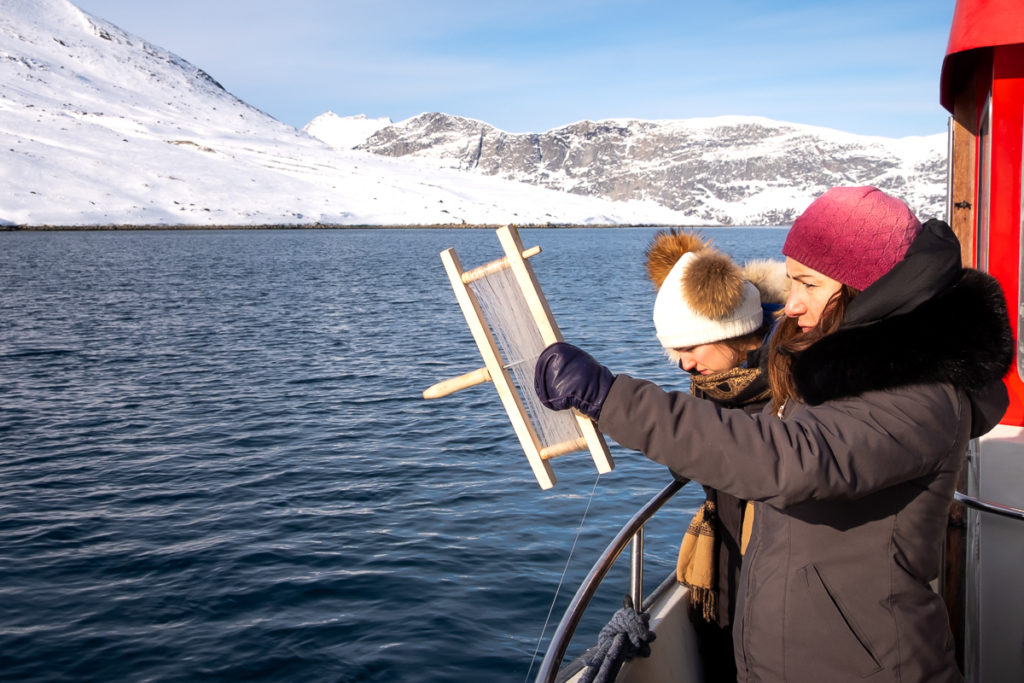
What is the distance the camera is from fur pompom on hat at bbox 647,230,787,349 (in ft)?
9.14

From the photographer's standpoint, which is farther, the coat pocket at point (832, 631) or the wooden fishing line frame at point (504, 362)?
the wooden fishing line frame at point (504, 362)

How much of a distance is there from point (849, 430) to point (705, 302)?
1.10 m

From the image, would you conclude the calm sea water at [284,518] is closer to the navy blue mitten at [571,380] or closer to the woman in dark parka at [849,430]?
the woman in dark parka at [849,430]

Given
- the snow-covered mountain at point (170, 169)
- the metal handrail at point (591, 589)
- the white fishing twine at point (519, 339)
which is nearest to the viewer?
the metal handrail at point (591, 589)

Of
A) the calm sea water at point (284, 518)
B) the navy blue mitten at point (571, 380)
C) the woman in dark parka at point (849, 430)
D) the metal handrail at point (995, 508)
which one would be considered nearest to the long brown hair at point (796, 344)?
the woman in dark parka at point (849, 430)

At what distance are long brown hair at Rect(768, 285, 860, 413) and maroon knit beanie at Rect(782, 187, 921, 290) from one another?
42 millimetres

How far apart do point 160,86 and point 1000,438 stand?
217 metres

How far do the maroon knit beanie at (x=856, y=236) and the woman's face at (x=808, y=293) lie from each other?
2 centimetres

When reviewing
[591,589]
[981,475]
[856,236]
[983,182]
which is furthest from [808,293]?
[983,182]

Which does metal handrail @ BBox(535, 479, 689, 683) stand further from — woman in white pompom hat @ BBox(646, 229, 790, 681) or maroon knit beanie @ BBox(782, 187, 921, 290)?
maroon knit beanie @ BBox(782, 187, 921, 290)

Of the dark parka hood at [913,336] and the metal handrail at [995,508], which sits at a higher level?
the dark parka hood at [913,336]

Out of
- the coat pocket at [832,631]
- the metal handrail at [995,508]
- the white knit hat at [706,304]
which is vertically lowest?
the metal handrail at [995,508]

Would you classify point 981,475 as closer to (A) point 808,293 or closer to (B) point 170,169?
(A) point 808,293

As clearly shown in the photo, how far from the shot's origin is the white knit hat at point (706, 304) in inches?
110
